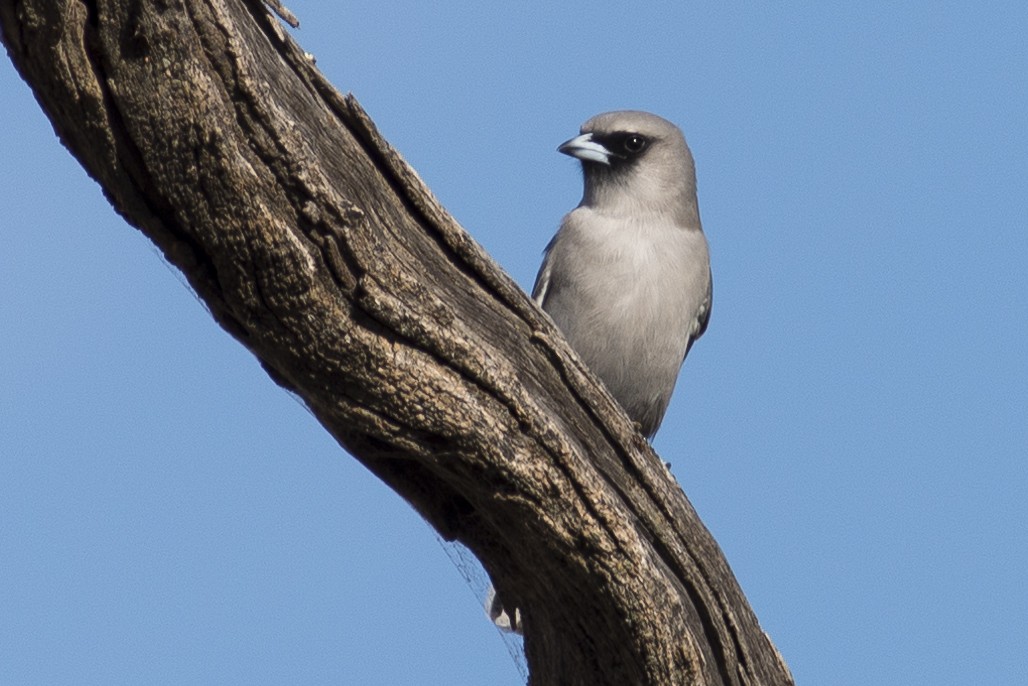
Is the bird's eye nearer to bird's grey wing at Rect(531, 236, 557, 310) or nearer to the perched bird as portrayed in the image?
the perched bird

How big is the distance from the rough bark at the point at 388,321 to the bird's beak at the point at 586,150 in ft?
11.8

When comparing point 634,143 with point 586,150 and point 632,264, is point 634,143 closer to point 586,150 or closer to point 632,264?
point 586,150

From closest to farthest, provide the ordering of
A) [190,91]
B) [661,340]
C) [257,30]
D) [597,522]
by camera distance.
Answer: [190,91]
[257,30]
[597,522]
[661,340]

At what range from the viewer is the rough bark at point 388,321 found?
3963 millimetres

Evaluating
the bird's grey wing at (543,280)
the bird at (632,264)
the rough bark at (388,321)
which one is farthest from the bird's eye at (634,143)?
the rough bark at (388,321)

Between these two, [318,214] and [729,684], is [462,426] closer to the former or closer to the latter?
[318,214]

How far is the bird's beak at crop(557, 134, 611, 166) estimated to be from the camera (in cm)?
852

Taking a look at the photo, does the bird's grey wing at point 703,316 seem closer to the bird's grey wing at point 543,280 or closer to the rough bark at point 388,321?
the bird's grey wing at point 543,280

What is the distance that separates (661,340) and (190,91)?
4.56 meters

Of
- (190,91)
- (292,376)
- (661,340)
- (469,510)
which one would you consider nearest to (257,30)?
(190,91)

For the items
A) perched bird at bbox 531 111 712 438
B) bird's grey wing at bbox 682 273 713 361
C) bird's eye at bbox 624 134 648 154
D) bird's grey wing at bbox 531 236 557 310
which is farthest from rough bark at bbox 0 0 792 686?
bird's eye at bbox 624 134 648 154

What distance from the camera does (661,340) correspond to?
8.07 metres

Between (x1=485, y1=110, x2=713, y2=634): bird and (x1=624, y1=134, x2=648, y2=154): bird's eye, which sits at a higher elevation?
(x1=624, y1=134, x2=648, y2=154): bird's eye

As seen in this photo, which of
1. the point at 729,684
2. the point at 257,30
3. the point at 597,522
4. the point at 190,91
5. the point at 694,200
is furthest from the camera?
the point at 694,200
